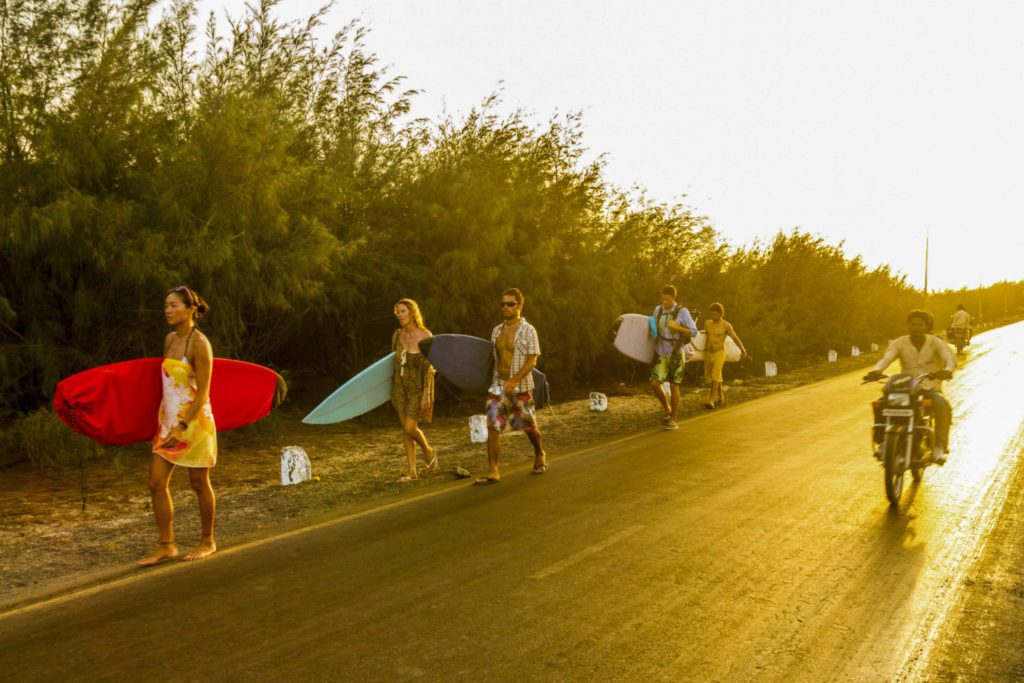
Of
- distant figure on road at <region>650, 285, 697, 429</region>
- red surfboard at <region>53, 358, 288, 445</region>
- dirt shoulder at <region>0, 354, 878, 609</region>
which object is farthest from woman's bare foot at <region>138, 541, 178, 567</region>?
distant figure on road at <region>650, 285, 697, 429</region>

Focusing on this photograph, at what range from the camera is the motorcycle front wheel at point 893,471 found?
267 inches

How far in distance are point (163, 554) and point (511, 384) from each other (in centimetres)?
378

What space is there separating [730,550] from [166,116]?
838 cm

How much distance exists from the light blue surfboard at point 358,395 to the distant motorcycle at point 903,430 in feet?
17.1

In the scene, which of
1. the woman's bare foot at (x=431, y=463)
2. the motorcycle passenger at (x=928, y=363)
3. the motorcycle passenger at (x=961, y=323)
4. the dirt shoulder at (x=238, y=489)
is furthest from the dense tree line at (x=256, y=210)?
the motorcycle passenger at (x=961, y=323)

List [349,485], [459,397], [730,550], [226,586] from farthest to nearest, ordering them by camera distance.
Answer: [459,397], [349,485], [730,550], [226,586]

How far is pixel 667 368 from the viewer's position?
1236 centimetres

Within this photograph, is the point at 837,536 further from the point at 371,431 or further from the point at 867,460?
→ the point at 371,431

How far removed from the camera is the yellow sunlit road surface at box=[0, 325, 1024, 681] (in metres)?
3.82

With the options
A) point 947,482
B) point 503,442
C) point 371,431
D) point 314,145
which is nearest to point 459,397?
Answer: point 371,431

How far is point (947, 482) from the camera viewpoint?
25.9ft

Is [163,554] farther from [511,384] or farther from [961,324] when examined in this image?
[961,324]

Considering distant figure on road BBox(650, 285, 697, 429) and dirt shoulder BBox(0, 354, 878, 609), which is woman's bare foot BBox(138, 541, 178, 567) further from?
distant figure on road BBox(650, 285, 697, 429)

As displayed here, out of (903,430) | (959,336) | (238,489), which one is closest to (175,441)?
(238,489)
